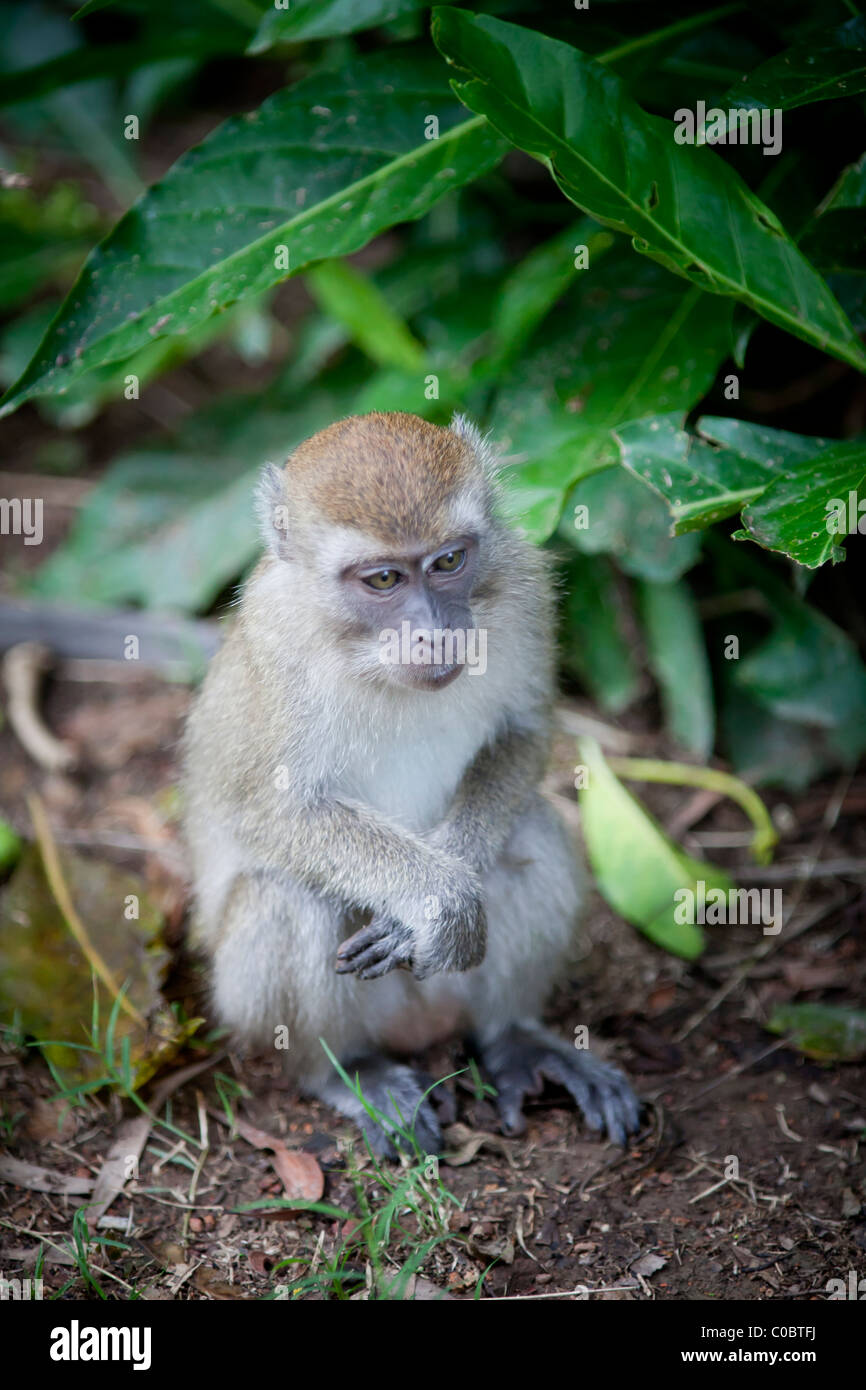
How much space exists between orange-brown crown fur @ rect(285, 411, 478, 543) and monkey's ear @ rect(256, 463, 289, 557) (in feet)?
0.64

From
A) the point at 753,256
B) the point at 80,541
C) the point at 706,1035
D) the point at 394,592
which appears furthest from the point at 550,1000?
the point at 80,541

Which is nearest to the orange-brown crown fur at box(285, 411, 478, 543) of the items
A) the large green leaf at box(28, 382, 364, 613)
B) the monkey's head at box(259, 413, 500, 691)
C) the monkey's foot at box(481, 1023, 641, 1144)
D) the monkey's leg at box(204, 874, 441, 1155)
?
the monkey's head at box(259, 413, 500, 691)

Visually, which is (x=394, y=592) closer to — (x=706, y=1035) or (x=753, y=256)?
(x=753, y=256)

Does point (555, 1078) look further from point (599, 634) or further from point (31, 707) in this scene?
point (31, 707)

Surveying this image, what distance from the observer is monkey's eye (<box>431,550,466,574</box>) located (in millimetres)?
4266

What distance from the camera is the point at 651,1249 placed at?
425 centimetres

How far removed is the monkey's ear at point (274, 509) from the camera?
4.50 meters

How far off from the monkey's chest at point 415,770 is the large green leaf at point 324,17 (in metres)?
2.96

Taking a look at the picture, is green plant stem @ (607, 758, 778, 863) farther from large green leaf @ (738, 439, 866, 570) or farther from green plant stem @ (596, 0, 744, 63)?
green plant stem @ (596, 0, 744, 63)

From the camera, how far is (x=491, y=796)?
4.78 meters
